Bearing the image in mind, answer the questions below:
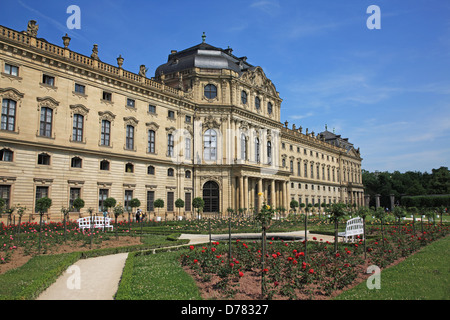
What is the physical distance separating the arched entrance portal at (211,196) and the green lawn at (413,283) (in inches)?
1243

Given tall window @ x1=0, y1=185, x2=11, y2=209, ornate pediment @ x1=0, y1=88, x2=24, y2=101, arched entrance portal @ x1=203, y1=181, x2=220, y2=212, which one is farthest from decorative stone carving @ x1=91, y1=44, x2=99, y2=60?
arched entrance portal @ x1=203, y1=181, x2=220, y2=212

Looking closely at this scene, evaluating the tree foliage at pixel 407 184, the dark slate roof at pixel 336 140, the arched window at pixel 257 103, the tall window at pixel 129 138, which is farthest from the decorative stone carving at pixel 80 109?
the tree foliage at pixel 407 184

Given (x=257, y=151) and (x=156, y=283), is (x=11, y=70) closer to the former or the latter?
(x=156, y=283)

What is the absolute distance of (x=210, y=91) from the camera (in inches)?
1741

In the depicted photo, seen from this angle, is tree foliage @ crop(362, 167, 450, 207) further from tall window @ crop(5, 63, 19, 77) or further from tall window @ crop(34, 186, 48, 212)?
tall window @ crop(5, 63, 19, 77)

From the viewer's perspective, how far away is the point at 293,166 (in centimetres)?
6397

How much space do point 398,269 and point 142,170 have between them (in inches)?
1126

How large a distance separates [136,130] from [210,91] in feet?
43.1

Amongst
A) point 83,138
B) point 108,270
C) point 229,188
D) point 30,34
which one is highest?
point 30,34

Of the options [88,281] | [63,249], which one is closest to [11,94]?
[63,249]

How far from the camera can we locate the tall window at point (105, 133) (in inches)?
1261
